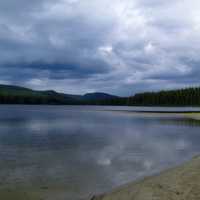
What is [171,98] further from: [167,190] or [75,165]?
[167,190]

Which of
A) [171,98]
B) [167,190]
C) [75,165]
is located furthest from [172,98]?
[167,190]

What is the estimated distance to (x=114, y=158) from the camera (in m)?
14.6

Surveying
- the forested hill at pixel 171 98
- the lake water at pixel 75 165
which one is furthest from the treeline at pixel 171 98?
the lake water at pixel 75 165

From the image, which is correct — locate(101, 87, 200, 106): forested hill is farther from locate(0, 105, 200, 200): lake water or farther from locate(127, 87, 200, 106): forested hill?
locate(0, 105, 200, 200): lake water

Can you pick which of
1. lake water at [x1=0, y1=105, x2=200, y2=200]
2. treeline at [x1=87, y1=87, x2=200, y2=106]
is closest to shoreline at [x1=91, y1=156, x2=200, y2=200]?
lake water at [x1=0, y1=105, x2=200, y2=200]

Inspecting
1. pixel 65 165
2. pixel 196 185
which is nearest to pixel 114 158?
pixel 65 165

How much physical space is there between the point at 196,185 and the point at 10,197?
673cm

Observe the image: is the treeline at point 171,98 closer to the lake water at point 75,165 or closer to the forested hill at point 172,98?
the forested hill at point 172,98

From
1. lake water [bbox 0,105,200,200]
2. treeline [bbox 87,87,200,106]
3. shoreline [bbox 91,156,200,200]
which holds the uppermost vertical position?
treeline [bbox 87,87,200,106]

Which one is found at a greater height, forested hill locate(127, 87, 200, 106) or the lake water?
forested hill locate(127, 87, 200, 106)

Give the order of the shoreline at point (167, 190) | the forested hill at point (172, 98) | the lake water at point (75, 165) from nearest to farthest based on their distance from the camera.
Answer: the shoreline at point (167, 190) < the lake water at point (75, 165) < the forested hill at point (172, 98)

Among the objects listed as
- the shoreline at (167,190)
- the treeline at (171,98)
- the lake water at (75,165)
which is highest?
the treeline at (171,98)

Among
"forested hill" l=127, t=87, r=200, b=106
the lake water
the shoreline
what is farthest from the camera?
"forested hill" l=127, t=87, r=200, b=106

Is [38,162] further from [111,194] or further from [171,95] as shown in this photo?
[171,95]
